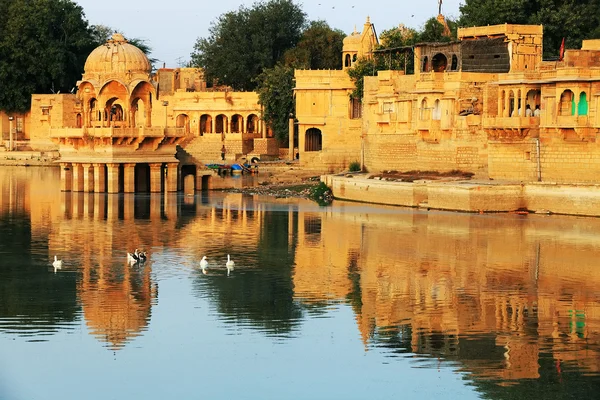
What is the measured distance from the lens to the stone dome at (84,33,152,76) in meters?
47.2

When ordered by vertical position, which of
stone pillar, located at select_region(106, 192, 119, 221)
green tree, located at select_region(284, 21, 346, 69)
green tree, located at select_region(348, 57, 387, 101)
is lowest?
stone pillar, located at select_region(106, 192, 119, 221)

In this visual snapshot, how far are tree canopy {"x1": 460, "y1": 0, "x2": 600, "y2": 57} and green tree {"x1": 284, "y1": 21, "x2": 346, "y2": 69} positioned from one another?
997 cm

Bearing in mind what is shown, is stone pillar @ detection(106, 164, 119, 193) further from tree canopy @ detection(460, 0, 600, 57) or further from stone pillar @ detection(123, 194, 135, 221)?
tree canopy @ detection(460, 0, 600, 57)

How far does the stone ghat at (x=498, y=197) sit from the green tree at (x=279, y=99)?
19.5 m

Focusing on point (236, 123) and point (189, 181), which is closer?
point (189, 181)

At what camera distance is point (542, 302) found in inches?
917

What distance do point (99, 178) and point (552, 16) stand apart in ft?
63.9

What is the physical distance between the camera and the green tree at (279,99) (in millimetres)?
57562

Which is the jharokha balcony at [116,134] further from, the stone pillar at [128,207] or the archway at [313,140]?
the archway at [313,140]

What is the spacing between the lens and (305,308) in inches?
893

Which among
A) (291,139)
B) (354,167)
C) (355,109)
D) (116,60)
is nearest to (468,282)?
(354,167)

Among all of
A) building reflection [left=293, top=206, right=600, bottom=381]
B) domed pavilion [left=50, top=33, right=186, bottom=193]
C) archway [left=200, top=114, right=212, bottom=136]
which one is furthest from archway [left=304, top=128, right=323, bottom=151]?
building reflection [left=293, top=206, right=600, bottom=381]

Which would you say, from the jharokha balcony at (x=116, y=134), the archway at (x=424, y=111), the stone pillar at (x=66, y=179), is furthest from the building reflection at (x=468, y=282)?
the stone pillar at (x=66, y=179)

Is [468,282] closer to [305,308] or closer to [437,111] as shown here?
[305,308]
